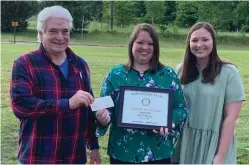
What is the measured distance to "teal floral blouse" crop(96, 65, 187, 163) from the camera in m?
3.46

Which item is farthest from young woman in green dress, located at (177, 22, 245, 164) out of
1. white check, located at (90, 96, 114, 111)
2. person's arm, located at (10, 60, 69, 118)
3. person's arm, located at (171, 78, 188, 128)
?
person's arm, located at (10, 60, 69, 118)

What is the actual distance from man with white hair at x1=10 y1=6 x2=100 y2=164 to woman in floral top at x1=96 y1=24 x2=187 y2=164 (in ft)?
0.93

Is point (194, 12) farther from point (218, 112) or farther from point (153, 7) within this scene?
point (218, 112)

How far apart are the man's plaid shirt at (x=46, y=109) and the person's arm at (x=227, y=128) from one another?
3.67ft

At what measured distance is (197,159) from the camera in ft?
12.1

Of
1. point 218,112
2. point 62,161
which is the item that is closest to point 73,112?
point 62,161

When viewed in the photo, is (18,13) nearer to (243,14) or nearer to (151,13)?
(151,13)

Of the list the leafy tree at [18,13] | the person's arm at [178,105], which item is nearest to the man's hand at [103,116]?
the person's arm at [178,105]

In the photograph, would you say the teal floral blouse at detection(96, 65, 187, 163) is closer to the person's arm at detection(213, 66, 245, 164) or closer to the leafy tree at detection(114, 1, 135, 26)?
the person's arm at detection(213, 66, 245, 164)

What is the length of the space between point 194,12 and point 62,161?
45.4 metres

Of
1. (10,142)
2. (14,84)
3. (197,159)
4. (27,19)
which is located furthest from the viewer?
(27,19)

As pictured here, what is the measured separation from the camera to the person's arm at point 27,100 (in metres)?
3.00

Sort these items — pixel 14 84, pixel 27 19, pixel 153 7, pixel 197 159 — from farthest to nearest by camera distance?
1. pixel 153 7
2. pixel 27 19
3. pixel 197 159
4. pixel 14 84

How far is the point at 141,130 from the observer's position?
11.4 ft
